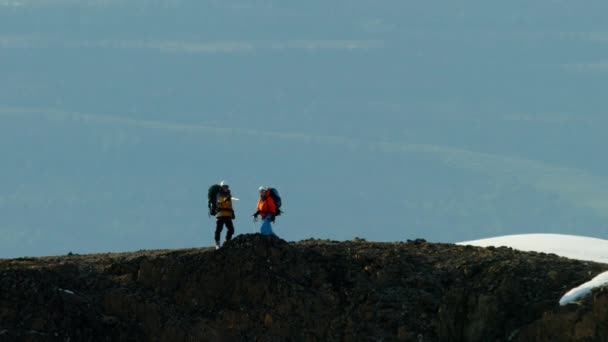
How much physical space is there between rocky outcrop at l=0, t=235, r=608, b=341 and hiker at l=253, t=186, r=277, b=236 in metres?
2.27

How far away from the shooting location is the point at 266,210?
3675 cm

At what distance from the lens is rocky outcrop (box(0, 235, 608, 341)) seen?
30.9m

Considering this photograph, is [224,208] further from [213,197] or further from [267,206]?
[267,206]

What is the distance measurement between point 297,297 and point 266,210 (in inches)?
204

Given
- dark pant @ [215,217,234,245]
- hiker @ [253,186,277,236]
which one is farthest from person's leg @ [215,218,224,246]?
hiker @ [253,186,277,236]

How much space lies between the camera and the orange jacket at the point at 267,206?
3666cm

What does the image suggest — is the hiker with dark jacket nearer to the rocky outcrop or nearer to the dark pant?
the dark pant

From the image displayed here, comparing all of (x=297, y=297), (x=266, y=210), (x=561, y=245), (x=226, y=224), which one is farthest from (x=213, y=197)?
(x=561, y=245)

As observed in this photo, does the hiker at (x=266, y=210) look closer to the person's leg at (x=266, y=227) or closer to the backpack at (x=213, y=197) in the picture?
the person's leg at (x=266, y=227)

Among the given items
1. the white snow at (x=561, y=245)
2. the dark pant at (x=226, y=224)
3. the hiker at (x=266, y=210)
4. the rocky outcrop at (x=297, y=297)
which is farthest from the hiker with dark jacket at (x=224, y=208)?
the white snow at (x=561, y=245)

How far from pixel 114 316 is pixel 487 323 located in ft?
30.0

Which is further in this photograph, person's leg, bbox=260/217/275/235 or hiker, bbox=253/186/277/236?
person's leg, bbox=260/217/275/235

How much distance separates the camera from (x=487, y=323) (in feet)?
102

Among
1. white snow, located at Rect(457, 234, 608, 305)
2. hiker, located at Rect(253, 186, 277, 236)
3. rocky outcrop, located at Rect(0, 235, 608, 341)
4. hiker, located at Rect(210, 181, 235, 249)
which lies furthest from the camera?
white snow, located at Rect(457, 234, 608, 305)
